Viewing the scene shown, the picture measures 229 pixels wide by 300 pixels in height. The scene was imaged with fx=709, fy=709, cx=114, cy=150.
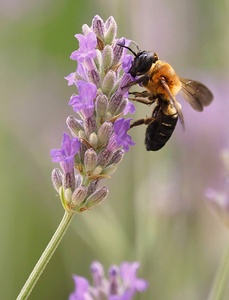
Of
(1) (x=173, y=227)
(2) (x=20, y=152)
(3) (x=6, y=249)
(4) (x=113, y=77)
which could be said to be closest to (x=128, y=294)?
(4) (x=113, y=77)

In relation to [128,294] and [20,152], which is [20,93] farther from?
[128,294]

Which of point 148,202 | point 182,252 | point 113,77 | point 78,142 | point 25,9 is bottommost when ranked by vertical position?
point 182,252

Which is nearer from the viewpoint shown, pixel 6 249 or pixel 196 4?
pixel 6 249

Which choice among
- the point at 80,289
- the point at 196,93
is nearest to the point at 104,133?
the point at 80,289

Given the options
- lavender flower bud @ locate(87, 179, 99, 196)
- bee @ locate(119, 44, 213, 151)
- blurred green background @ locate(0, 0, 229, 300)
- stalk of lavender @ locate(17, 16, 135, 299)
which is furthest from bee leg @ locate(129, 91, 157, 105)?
blurred green background @ locate(0, 0, 229, 300)

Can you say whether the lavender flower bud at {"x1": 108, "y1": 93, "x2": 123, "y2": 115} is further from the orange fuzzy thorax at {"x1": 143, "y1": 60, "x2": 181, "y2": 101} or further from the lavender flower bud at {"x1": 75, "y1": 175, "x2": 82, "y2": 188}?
the orange fuzzy thorax at {"x1": 143, "y1": 60, "x2": 181, "y2": 101}
